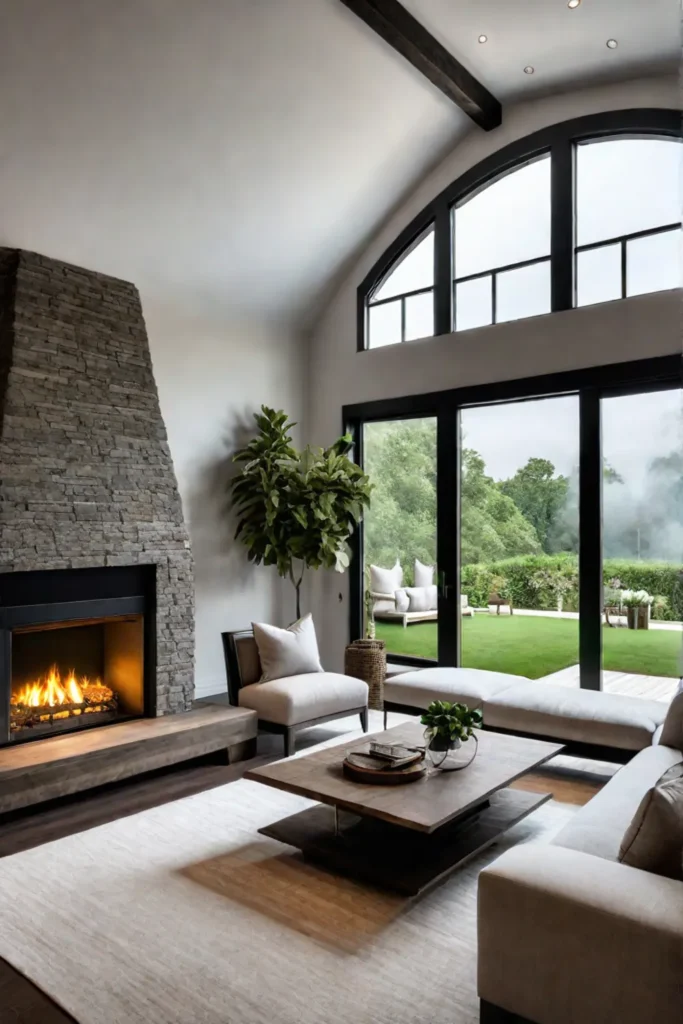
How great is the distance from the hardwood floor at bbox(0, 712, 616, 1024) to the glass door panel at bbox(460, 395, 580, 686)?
1.08 metres

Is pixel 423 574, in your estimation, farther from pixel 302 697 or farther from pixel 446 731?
pixel 446 731

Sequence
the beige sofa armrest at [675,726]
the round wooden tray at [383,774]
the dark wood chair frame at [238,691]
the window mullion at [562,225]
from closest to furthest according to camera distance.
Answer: the round wooden tray at [383,774], the beige sofa armrest at [675,726], the dark wood chair frame at [238,691], the window mullion at [562,225]

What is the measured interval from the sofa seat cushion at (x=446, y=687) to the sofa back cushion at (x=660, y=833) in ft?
7.59

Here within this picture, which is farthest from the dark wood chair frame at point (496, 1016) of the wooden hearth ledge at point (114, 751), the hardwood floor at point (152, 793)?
the wooden hearth ledge at point (114, 751)

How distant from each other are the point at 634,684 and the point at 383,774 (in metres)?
2.65

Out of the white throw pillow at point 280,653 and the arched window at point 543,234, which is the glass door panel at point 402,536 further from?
the white throw pillow at point 280,653

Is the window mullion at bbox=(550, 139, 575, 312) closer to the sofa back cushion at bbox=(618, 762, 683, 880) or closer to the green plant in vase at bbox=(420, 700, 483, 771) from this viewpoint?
the green plant in vase at bbox=(420, 700, 483, 771)

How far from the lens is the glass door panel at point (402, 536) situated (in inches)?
239

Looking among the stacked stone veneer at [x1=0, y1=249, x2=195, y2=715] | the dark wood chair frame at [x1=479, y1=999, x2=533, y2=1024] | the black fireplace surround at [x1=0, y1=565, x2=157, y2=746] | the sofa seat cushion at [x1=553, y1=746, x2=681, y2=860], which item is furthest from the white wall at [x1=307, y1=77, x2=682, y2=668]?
the dark wood chair frame at [x1=479, y1=999, x2=533, y2=1024]

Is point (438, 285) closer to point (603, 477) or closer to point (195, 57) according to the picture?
point (603, 477)

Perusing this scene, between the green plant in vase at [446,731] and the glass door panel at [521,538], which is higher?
the glass door panel at [521,538]

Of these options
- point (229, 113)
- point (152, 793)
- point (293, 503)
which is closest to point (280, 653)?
point (152, 793)

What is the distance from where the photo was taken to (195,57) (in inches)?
171

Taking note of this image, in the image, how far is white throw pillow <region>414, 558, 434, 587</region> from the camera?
6.04 meters
